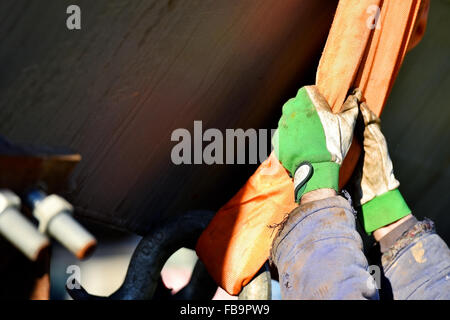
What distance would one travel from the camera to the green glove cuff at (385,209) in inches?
80.7

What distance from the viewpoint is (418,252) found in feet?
6.35

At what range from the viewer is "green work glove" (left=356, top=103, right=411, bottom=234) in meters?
2.03

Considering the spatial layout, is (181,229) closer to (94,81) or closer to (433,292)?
(94,81)

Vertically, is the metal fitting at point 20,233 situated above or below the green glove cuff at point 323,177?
below

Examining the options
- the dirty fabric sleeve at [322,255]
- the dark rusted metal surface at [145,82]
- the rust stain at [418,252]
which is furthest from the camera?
the rust stain at [418,252]

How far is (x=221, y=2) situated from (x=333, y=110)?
53 centimetres

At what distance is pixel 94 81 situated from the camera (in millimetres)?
1812

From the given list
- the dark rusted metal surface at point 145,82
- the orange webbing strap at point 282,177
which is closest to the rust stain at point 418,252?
the orange webbing strap at point 282,177

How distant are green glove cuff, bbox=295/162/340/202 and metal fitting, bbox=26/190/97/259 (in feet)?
2.97

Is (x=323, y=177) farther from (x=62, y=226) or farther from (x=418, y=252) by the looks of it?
(x=62, y=226)

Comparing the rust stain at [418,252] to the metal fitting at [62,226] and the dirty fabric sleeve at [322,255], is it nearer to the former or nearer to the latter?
the dirty fabric sleeve at [322,255]

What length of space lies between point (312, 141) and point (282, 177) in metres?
0.19

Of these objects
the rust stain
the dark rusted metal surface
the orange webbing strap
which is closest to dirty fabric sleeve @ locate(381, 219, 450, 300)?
the rust stain

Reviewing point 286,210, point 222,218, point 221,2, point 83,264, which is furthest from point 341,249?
point 83,264
